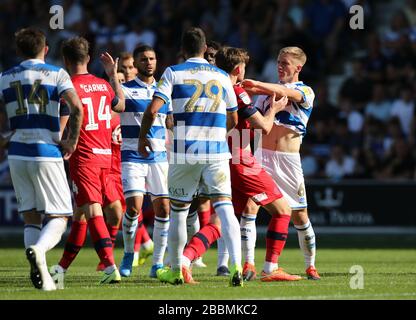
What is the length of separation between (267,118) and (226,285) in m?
1.72

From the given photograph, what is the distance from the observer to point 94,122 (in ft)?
38.3

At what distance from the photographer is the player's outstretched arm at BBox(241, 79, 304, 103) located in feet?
37.5

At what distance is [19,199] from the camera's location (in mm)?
10359

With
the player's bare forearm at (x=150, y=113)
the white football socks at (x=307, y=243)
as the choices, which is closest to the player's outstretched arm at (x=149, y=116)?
the player's bare forearm at (x=150, y=113)

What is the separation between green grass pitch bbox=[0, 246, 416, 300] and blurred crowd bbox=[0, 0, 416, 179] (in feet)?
21.2

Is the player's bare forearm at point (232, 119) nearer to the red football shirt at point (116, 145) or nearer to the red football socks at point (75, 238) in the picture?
the red football socks at point (75, 238)

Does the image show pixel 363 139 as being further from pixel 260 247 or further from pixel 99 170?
pixel 99 170

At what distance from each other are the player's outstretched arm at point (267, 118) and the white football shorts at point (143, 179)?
1.97m

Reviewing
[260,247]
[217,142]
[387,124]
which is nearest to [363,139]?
[387,124]

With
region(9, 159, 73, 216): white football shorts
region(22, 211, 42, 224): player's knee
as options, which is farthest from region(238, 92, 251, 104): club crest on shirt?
region(22, 211, 42, 224): player's knee

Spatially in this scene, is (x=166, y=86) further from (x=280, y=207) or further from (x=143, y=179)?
(x=143, y=179)

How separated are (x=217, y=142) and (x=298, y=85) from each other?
69.8 inches

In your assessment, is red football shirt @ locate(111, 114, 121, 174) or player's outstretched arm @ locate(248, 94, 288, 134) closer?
player's outstretched arm @ locate(248, 94, 288, 134)

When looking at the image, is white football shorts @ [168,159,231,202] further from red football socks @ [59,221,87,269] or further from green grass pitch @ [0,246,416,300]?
red football socks @ [59,221,87,269]
